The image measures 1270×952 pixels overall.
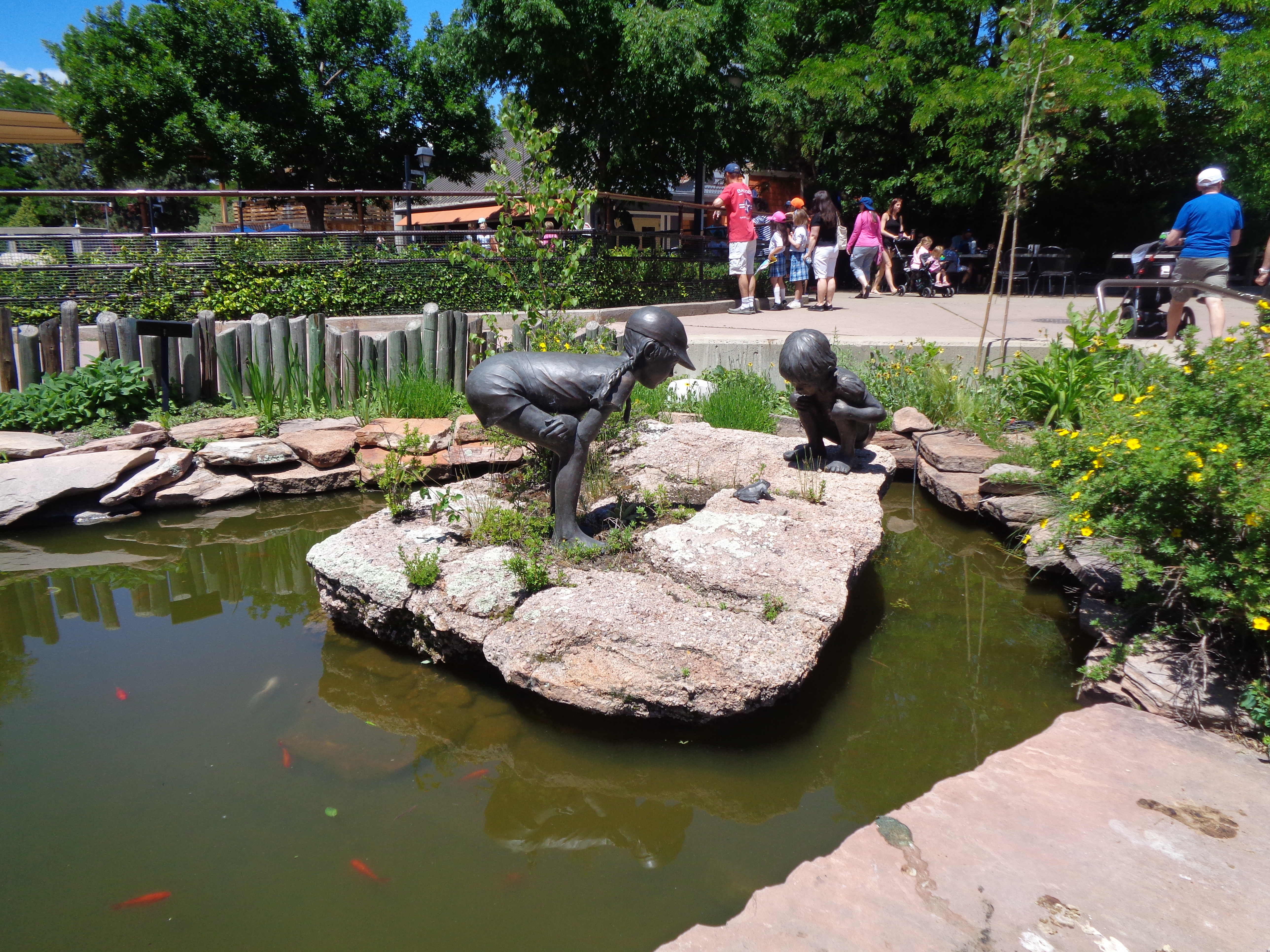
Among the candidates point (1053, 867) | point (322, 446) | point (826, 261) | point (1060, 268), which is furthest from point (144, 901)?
point (1060, 268)

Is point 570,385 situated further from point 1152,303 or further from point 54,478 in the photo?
point 1152,303

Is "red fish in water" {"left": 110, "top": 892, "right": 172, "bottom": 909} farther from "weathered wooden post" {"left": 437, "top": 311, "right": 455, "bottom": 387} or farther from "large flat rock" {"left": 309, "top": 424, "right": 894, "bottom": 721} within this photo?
"weathered wooden post" {"left": 437, "top": 311, "right": 455, "bottom": 387}

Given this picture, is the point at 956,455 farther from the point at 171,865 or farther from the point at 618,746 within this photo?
the point at 171,865

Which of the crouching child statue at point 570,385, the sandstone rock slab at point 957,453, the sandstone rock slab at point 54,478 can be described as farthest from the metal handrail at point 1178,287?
the sandstone rock slab at point 54,478

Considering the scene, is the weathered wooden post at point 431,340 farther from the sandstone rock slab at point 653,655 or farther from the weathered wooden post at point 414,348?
the sandstone rock slab at point 653,655

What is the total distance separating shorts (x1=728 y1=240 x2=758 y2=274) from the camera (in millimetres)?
11438

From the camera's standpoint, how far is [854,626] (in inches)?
170

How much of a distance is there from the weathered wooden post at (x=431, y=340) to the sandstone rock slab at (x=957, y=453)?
4.41 meters

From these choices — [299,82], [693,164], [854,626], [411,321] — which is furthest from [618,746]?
[299,82]

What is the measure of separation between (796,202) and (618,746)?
33.2ft

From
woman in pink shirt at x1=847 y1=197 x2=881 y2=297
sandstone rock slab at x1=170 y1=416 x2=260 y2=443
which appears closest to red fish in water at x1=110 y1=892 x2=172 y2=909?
sandstone rock slab at x1=170 y1=416 x2=260 y2=443

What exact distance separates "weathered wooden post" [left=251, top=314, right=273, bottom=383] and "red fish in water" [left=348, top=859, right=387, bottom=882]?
214 inches

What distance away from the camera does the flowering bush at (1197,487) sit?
122 inches

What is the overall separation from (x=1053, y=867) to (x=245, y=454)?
6.01 metres
